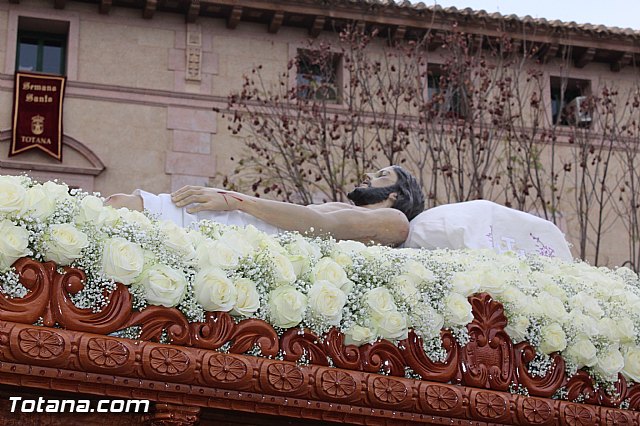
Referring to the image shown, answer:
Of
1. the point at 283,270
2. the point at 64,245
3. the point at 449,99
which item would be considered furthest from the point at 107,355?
the point at 449,99

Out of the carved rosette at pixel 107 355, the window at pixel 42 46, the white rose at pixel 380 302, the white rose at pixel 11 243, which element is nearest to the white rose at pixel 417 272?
the white rose at pixel 380 302

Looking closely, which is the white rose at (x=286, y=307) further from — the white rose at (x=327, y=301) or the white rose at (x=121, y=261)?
the white rose at (x=121, y=261)

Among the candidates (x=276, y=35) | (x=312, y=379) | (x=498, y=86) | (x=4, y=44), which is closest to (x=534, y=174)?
(x=498, y=86)

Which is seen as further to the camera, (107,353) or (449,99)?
(449,99)

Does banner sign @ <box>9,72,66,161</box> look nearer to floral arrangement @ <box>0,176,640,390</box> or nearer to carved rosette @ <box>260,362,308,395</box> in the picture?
floral arrangement @ <box>0,176,640,390</box>

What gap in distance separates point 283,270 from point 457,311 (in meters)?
0.55

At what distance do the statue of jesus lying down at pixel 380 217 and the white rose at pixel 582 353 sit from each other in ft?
3.01

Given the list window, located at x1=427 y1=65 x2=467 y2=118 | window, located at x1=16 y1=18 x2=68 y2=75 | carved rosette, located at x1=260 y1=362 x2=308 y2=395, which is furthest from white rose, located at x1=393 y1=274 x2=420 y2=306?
window, located at x1=16 y1=18 x2=68 y2=75

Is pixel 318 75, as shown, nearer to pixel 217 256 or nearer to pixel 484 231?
pixel 484 231

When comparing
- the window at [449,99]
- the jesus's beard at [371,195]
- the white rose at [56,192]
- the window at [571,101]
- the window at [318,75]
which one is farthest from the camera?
the window at [571,101]

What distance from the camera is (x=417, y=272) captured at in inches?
125

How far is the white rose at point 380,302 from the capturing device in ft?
9.96

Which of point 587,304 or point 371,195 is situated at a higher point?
point 371,195

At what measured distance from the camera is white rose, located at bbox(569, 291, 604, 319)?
136 inches
